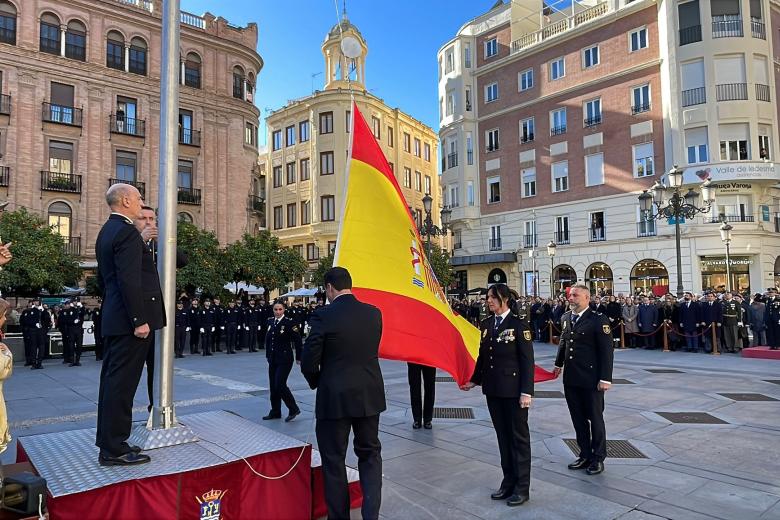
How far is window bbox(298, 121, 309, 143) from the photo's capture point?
49.8 metres

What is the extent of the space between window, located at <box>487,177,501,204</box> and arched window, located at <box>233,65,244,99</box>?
18.3 metres

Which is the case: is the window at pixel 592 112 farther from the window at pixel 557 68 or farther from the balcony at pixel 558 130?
the window at pixel 557 68

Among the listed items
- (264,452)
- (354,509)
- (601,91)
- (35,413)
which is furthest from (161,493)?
(601,91)

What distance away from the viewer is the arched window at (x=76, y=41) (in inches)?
1177

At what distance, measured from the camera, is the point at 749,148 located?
28844 mm

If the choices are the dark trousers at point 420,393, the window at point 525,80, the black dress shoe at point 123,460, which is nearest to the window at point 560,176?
the window at point 525,80

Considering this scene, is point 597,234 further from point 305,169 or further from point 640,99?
point 305,169

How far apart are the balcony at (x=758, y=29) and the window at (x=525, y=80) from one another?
12.6 metres

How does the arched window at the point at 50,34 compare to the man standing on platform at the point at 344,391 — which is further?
the arched window at the point at 50,34

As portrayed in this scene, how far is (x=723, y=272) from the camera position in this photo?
29.0 meters

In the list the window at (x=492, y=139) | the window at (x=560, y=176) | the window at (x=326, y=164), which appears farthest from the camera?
the window at (x=326, y=164)

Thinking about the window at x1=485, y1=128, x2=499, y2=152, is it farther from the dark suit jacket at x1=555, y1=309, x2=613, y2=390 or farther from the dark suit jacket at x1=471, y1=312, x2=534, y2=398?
the dark suit jacket at x1=471, y1=312, x2=534, y2=398

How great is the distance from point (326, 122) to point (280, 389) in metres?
42.3

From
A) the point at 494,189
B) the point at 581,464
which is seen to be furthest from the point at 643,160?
the point at 581,464
